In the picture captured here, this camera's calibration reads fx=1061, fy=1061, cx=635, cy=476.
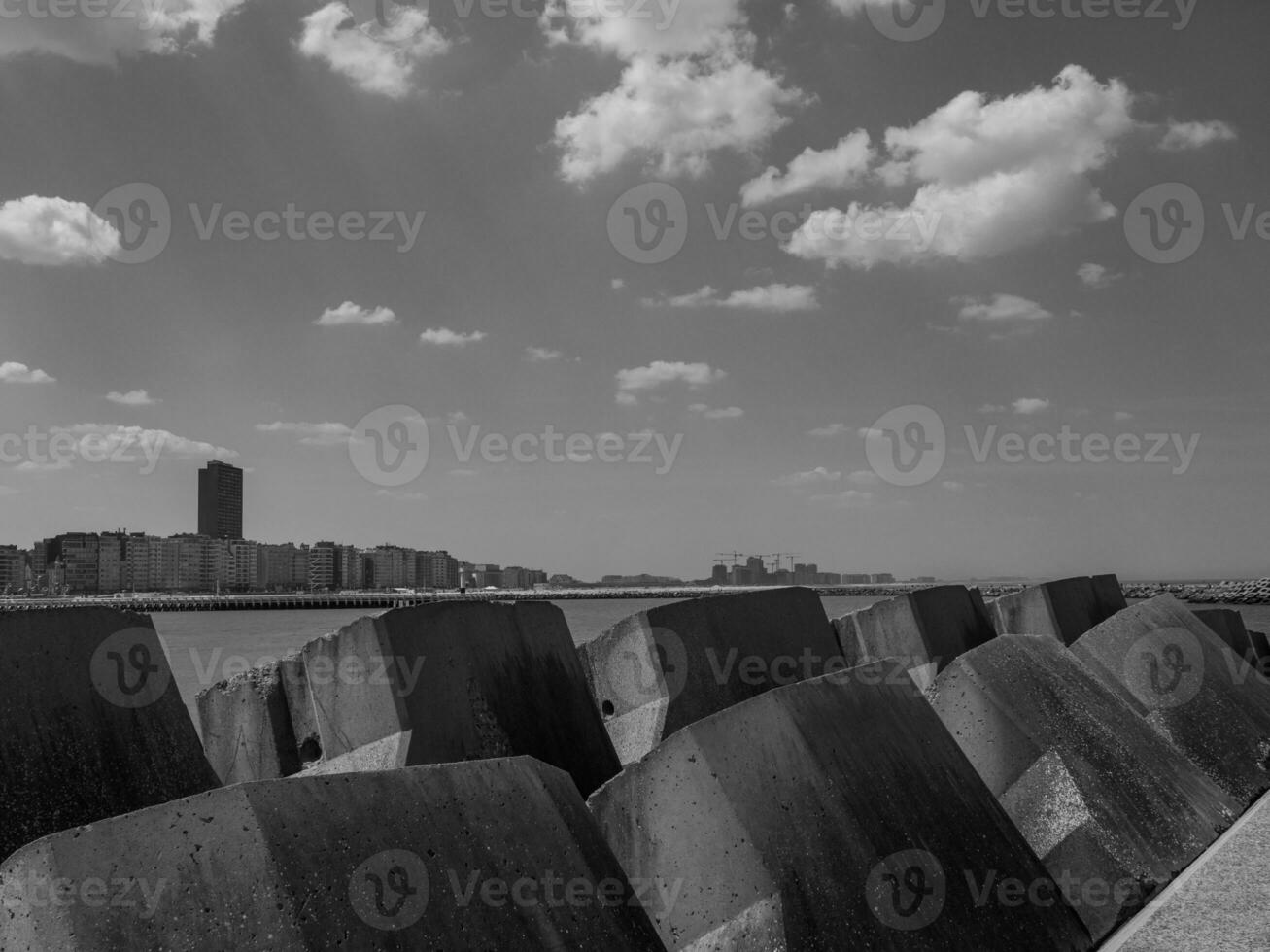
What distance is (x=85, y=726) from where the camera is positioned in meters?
2.84

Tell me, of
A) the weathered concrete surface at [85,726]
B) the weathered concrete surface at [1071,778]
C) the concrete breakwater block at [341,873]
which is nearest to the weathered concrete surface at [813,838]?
the concrete breakwater block at [341,873]

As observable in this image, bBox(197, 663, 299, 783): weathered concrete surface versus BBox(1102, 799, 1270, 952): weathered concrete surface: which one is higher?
BBox(197, 663, 299, 783): weathered concrete surface

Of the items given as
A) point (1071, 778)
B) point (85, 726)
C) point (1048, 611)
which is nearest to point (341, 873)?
point (85, 726)

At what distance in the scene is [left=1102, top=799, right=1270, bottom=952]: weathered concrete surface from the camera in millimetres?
3197

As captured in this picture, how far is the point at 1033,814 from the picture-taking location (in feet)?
12.5

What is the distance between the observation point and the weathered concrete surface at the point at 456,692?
365cm

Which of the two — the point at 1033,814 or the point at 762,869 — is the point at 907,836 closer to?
the point at 762,869

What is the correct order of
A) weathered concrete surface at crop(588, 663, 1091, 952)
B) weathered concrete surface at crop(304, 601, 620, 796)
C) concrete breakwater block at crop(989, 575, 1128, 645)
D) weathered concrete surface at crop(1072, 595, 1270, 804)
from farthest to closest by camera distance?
concrete breakwater block at crop(989, 575, 1128, 645)
weathered concrete surface at crop(1072, 595, 1270, 804)
weathered concrete surface at crop(304, 601, 620, 796)
weathered concrete surface at crop(588, 663, 1091, 952)

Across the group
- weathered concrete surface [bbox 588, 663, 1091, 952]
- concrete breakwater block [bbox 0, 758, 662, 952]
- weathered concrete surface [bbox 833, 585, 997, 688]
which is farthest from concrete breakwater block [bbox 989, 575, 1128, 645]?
concrete breakwater block [bbox 0, 758, 662, 952]

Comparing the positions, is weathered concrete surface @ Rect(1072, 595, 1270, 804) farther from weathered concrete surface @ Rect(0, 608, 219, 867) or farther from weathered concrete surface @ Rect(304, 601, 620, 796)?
weathered concrete surface @ Rect(0, 608, 219, 867)

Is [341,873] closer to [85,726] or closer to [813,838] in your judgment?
[813,838]

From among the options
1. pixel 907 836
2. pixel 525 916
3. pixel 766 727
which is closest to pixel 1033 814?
pixel 907 836

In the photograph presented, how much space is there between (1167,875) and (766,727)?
6.93 ft

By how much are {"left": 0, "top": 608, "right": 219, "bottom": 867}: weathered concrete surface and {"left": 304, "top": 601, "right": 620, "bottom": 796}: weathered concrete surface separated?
0.68m
